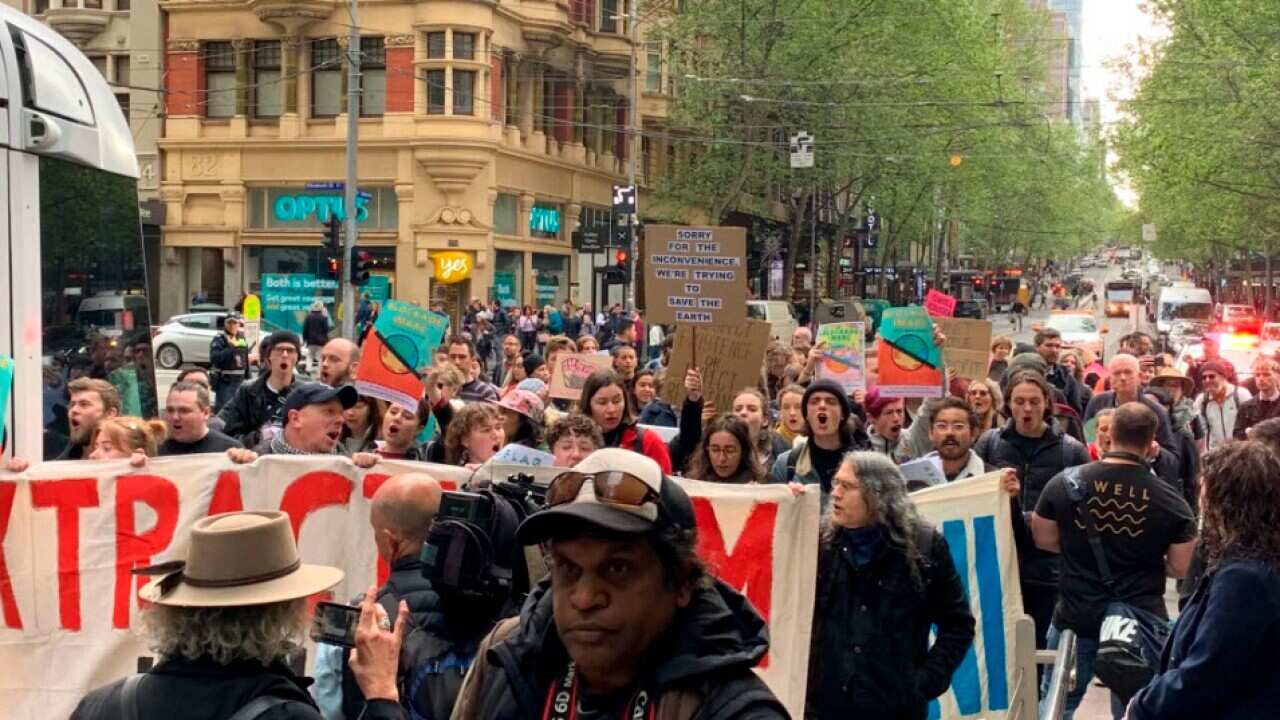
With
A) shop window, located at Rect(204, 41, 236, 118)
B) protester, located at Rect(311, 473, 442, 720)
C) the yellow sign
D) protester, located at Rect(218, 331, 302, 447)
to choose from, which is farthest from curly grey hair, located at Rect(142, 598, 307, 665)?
shop window, located at Rect(204, 41, 236, 118)

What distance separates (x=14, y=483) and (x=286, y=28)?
35408 mm

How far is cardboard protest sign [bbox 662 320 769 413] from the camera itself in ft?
34.0

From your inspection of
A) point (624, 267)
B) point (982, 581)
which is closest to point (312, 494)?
point (982, 581)

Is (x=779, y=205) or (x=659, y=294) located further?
(x=779, y=205)

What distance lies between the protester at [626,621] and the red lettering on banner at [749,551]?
3.59 m

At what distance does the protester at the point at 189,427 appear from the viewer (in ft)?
25.0

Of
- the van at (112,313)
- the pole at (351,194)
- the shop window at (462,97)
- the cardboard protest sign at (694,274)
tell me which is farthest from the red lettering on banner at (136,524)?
the shop window at (462,97)

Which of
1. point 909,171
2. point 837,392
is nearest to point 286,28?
point 909,171

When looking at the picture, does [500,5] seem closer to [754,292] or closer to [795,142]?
[795,142]

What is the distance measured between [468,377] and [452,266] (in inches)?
1101

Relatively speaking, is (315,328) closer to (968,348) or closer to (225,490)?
(968,348)

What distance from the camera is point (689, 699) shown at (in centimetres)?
241

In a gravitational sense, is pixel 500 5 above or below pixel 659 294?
above

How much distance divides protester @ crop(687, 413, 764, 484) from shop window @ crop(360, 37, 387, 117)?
111 feet
